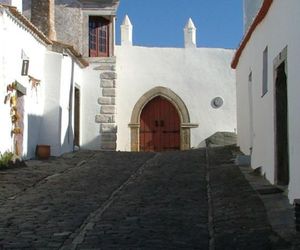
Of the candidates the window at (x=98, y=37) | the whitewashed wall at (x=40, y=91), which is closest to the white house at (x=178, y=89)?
the window at (x=98, y=37)

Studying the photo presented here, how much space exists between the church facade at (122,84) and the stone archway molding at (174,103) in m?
0.04

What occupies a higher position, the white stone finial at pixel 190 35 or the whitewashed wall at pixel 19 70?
the white stone finial at pixel 190 35

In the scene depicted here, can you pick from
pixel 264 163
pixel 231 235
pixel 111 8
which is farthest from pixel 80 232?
pixel 111 8

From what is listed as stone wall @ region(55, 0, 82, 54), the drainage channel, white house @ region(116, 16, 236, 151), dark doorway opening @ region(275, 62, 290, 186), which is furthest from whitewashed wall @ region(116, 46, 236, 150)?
dark doorway opening @ region(275, 62, 290, 186)

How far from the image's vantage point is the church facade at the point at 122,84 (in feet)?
61.0

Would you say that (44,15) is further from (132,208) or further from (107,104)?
(132,208)

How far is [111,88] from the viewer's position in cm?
2106

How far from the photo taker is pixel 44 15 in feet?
61.8

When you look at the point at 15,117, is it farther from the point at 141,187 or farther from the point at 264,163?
the point at 264,163

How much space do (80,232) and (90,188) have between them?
3655mm

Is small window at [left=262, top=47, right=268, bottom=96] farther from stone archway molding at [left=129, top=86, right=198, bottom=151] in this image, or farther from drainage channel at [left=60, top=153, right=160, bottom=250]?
stone archway molding at [left=129, top=86, right=198, bottom=151]

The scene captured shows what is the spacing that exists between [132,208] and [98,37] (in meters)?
14.0

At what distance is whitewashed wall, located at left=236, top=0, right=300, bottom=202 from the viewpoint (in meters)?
7.92

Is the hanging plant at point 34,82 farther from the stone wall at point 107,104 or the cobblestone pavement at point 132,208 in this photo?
the stone wall at point 107,104
